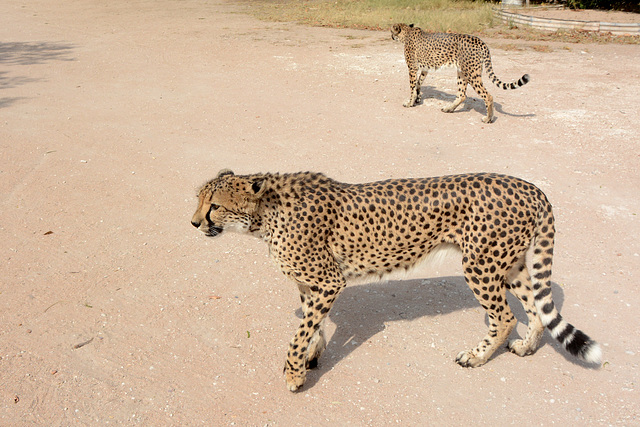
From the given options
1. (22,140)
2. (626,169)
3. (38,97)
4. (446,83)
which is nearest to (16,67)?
(38,97)

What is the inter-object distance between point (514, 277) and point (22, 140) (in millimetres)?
7678

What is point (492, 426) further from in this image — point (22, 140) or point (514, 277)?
point (22, 140)

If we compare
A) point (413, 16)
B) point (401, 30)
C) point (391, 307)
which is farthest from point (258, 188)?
point (413, 16)

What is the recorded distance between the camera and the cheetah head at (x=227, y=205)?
4.02m

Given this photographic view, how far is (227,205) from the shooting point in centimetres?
403

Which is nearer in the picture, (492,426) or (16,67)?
(492,426)

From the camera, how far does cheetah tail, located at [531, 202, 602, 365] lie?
3.93 meters

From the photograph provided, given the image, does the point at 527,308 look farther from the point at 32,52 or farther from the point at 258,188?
the point at 32,52

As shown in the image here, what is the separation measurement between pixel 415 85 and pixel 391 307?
639 cm

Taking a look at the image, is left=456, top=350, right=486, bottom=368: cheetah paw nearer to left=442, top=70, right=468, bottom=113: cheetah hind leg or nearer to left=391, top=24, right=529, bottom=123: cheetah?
left=391, top=24, right=529, bottom=123: cheetah

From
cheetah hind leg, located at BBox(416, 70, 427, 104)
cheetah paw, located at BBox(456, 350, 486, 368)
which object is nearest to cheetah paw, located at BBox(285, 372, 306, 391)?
cheetah paw, located at BBox(456, 350, 486, 368)

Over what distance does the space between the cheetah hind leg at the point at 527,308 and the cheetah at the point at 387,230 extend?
0.11m

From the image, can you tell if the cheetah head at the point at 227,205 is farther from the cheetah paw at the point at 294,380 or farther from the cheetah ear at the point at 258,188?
the cheetah paw at the point at 294,380

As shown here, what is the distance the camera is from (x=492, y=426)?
386 centimetres
